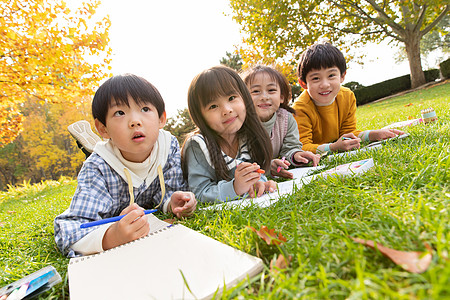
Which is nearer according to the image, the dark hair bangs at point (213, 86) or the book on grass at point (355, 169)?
the book on grass at point (355, 169)

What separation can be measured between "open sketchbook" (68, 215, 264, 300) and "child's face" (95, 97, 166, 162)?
77 cm

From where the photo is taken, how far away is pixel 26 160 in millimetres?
26375

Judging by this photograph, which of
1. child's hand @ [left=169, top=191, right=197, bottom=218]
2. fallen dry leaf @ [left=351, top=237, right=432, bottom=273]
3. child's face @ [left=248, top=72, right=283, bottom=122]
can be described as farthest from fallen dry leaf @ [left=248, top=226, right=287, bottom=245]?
child's face @ [left=248, top=72, right=283, bottom=122]

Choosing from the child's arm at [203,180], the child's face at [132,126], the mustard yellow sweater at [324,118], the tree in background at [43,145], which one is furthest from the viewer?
the tree in background at [43,145]

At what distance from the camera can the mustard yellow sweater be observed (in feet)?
11.1

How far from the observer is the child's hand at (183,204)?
1.79 m

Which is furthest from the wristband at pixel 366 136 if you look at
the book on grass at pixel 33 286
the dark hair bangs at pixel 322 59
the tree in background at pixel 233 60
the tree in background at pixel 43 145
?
the tree in background at pixel 43 145

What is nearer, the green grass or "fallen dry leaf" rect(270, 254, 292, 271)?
the green grass

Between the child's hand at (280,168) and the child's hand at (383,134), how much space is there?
3.96 ft

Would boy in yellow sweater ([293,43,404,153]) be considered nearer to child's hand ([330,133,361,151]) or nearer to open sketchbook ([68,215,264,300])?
child's hand ([330,133,361,151])

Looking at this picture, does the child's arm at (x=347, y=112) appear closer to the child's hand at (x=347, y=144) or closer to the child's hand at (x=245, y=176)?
the child's hand at (x=347, y=144)

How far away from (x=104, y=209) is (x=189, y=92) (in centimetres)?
116

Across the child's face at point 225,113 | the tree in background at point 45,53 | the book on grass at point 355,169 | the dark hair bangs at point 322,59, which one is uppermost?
the tree in background at point 45,53

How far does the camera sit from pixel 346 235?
3.11 feet
